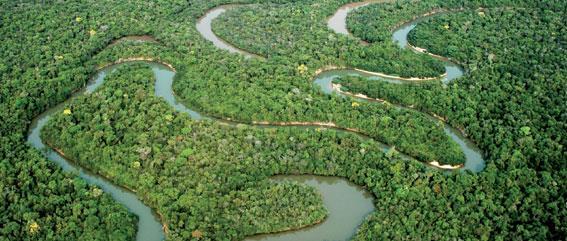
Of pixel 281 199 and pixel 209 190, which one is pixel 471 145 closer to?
pixel 281 199

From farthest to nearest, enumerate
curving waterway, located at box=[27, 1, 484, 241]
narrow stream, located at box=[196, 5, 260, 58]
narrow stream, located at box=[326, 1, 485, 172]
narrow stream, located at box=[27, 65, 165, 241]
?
narrow stream, located at box=[196, 5, 260, 58]
narrow stream, located at box=[326, 1, 485, 172]
narrow stream, located at box=[27, 65, 165, 241]
curving waterway, located at box=[27, 1, 484, 241]

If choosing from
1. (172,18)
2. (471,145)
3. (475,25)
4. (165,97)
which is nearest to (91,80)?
(165,97)

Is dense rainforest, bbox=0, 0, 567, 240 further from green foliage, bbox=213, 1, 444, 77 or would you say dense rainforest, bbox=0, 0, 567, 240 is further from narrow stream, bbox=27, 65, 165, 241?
narrow stream, bbox=27, 65, 165, 241

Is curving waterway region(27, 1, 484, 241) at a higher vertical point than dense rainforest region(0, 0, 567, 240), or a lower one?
lower

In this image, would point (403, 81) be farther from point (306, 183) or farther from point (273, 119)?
point (306, 183)

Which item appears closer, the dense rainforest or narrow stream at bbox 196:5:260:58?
the dense rainforest

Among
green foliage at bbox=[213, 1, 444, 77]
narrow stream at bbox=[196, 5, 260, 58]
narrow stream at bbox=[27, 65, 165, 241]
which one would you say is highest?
green foliage at bbox=[213, 1, 444, 77]

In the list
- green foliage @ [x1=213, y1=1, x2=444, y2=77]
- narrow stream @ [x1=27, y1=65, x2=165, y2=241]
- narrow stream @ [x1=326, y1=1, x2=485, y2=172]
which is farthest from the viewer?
green foliage @ [x1=213, y1=1, x2=444, y2=77]

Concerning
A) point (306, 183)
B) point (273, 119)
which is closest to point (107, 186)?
point (273, 119)

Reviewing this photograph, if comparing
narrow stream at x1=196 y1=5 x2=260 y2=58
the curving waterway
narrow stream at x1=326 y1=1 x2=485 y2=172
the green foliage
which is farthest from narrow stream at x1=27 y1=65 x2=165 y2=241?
narrow stream at x1=326 y1=1 x2=485 y2=172
